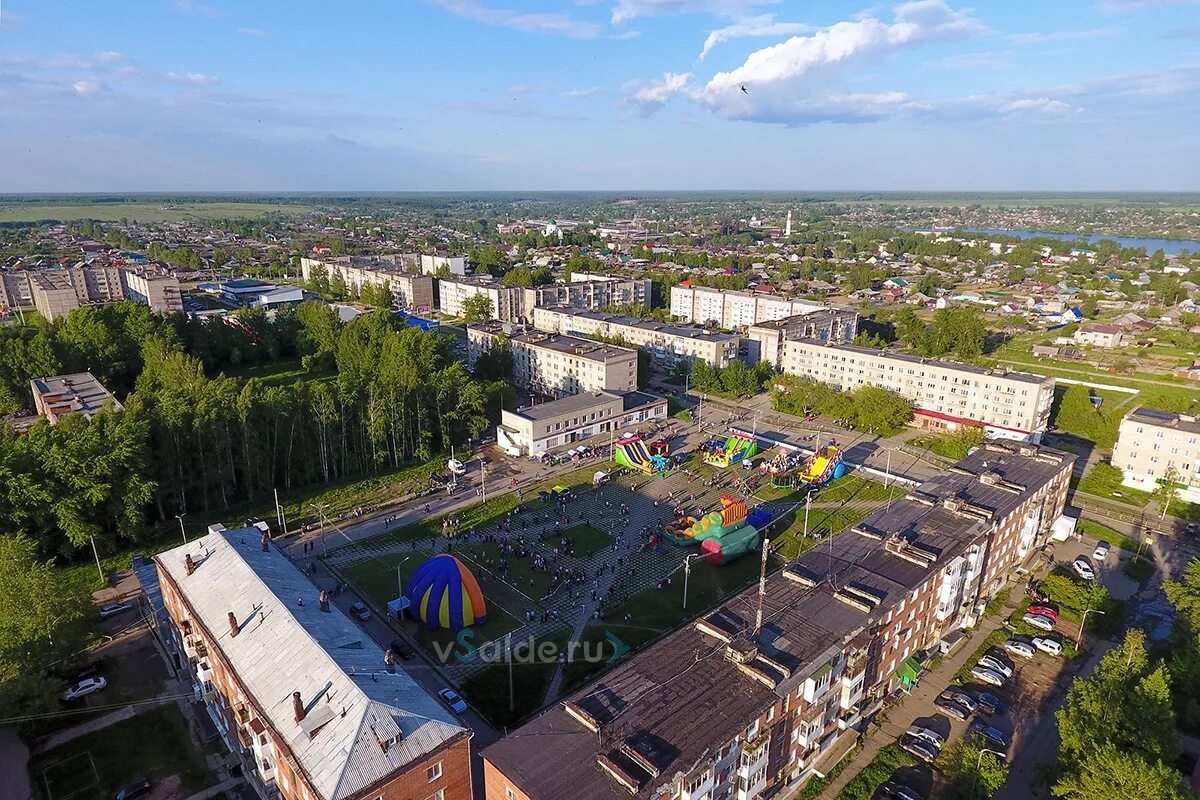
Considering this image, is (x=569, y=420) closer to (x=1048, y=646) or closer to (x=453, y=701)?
(x=453, y=701)

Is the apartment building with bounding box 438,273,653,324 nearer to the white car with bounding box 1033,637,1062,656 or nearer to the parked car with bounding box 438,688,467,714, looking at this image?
the parked car with bounding box 438,688,467,714

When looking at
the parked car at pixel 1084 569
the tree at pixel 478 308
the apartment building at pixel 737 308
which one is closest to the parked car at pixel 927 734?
the parked car at pixel 1084 569

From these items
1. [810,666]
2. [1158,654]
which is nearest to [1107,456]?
[1158,654]

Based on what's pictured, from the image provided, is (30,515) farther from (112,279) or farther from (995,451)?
(112,279)

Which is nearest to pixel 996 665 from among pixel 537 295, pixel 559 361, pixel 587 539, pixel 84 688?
pixel 587 539

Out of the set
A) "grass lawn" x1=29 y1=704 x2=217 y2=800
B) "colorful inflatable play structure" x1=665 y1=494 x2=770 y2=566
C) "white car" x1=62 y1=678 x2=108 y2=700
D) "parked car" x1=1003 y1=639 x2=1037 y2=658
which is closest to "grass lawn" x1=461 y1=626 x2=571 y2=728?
"grass lawn" x1=29 y1=704 x2=217 y2=800

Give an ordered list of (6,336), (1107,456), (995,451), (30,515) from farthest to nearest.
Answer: (6,336) → (1107,456) → (995,451) → (30,515)
